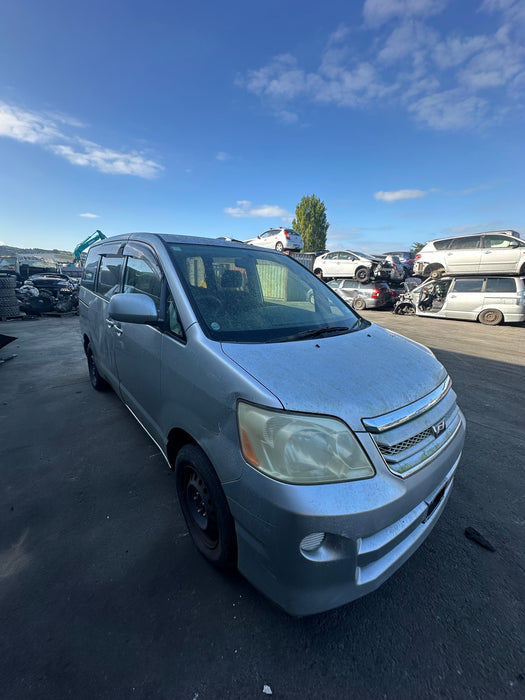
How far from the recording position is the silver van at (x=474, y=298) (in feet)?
33.4

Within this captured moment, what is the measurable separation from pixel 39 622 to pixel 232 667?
988mm

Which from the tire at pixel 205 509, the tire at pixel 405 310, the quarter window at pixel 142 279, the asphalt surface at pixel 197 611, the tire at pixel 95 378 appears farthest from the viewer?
the tire at pixel 405 310

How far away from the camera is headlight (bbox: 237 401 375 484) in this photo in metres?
1.25

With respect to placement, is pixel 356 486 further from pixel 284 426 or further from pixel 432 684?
pixel 432 684

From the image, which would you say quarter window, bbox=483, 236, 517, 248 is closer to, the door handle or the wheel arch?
the door handle

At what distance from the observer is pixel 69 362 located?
245 inches

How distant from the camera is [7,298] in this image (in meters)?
11.4

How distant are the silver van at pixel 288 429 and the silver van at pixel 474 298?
35.7 ft

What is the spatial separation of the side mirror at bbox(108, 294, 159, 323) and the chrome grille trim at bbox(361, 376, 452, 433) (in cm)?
136

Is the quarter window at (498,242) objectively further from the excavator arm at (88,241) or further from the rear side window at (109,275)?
the excavator arm at (88,241)

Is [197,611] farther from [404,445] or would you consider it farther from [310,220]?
[310,220]

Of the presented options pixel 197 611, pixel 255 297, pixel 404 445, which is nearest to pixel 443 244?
pixel 255 297

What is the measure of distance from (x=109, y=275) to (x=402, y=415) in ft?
10.4

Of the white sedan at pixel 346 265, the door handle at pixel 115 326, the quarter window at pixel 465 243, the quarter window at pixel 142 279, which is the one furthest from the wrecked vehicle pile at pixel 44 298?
the quarter window at pixel 465 243
